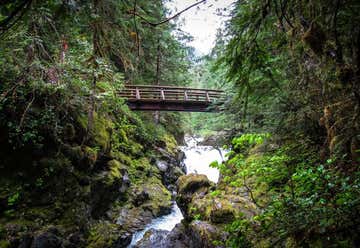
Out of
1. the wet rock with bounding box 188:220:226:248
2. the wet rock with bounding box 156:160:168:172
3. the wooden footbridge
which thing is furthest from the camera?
the wooden footbridge

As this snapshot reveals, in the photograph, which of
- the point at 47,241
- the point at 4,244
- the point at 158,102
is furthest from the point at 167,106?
the point at 4,244

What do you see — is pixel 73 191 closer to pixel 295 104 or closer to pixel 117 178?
pixel 117 178

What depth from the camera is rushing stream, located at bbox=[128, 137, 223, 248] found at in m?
8.12

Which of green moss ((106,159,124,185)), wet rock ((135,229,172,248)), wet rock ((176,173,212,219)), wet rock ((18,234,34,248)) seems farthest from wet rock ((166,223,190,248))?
wet rock ((18,234,34,248))

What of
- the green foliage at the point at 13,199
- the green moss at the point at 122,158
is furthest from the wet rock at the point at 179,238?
the green moss at the point at 122,158

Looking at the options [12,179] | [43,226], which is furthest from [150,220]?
[12,179]

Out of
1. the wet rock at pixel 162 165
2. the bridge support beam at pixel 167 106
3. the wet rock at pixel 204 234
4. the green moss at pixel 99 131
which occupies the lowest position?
the wet rock at pixel 204 234

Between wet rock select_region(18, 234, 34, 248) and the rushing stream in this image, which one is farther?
the rushing stream

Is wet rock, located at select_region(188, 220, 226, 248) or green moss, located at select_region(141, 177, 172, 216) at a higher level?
Result: wet rock, located at select_region(188, 220, 226, 248)

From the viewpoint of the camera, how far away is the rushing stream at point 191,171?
8.12 m

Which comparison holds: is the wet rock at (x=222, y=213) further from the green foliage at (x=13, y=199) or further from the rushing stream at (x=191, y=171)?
the green foliage at (x=13, y=199)

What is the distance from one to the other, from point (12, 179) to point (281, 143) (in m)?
6.01

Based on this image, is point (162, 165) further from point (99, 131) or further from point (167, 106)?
point (99, 131)

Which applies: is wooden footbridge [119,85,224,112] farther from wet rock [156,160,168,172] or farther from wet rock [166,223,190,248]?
wet rock [166,223,190,248]
